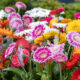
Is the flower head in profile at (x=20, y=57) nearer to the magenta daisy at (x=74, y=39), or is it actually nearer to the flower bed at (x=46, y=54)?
the flower bed at (x=46, y=54)

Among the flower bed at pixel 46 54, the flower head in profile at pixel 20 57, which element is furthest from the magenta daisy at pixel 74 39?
the flower head in profile at pixel 20 57

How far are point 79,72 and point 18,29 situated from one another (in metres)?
0.61

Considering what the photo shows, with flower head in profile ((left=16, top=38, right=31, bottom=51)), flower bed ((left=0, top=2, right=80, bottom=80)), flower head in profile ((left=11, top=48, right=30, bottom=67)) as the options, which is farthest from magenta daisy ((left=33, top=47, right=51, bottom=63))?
flower head in profile ((left=16, top=38, right=31, bottom=51))

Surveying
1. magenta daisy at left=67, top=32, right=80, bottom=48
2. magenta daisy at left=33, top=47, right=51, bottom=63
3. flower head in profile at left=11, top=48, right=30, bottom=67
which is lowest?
flower head in profile at left=11, top=48, right=30, bottom=67

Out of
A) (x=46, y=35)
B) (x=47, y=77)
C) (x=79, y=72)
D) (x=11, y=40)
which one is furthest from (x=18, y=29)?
(x=79, y=72)

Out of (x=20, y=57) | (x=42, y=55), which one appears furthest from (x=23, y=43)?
(x=42, y=55)

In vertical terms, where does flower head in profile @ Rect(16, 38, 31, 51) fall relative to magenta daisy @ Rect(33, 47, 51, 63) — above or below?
below

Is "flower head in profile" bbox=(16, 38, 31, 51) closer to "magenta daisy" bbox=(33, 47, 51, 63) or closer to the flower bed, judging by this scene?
the flower bed

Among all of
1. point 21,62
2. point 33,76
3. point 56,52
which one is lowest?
point 33,76

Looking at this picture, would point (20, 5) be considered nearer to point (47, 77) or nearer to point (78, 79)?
point (47, 77)

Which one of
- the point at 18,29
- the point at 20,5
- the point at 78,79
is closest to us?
the point at 78,79

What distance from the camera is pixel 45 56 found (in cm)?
83

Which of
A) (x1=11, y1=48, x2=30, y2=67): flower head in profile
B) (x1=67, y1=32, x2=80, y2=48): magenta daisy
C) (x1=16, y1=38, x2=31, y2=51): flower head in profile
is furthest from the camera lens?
(x1=16, y1=38, x2=31, y2=51): flower head in profile

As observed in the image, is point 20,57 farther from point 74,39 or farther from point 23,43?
point 74,39
